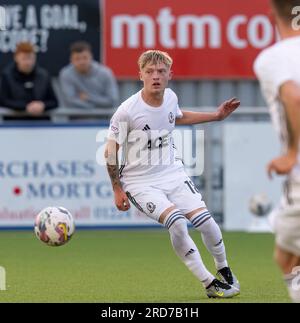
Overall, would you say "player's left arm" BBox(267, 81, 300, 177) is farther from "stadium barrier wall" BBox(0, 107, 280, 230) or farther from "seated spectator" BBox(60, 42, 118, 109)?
"seated spectator" BBox(60, 42, 118, 109)

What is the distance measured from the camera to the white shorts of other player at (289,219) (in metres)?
6.85

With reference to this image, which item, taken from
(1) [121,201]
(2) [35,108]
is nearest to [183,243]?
(1) [121,201]

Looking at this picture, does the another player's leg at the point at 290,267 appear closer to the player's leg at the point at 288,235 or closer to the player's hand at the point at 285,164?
the player's leg at the point at 288,235

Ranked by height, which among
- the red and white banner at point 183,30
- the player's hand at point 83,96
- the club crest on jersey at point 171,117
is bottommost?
the club crest on jersey at point 171,117

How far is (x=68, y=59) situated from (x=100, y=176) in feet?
11.1

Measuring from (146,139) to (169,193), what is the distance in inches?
20.5

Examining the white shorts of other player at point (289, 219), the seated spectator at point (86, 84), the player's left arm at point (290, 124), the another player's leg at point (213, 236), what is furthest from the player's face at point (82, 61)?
the player's left arm at point (290, 124)

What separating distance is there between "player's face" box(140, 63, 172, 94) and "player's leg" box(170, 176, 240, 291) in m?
0.85

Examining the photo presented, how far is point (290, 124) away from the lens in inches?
262

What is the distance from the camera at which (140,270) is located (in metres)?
12.7

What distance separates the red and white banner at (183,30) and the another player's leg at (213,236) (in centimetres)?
1001

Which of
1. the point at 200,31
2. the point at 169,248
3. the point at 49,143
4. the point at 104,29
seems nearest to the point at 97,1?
the point at 104,29

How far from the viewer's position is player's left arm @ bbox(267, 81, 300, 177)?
6637 millimetres

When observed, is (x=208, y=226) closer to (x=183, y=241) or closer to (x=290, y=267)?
(x=183, y=241)
